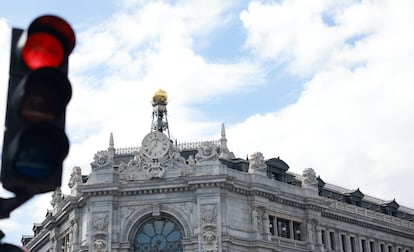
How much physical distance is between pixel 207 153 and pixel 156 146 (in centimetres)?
393

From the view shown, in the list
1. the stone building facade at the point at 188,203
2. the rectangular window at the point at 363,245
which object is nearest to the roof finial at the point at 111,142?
the stone building facade at the point at 188,203

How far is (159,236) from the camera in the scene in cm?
5216

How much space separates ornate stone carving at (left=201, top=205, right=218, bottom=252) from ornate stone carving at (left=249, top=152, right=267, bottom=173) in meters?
5.63

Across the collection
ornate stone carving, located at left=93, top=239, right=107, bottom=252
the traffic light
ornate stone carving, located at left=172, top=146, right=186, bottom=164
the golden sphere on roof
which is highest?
the golden sphere on roof

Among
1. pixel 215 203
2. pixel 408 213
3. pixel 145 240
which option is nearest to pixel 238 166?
pixel 215 203

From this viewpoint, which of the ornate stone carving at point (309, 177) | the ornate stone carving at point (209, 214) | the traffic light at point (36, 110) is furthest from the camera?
the ornate stone carving at point (309, 177)

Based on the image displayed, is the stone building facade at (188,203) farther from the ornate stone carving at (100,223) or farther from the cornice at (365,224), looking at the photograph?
the cornice at (365,224)

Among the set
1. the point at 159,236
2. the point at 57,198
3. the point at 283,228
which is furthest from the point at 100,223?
the point at 283,228

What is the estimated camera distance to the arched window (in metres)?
51.7

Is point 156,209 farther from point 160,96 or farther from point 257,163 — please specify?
point 160,96

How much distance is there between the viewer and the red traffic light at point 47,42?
3949 millimetres

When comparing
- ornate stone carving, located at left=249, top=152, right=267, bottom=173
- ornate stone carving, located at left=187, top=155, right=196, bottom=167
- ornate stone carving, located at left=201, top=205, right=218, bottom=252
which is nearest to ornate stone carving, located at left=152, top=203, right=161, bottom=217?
ornate stone carving, located at left=201, top=205, right=218, bottom=252

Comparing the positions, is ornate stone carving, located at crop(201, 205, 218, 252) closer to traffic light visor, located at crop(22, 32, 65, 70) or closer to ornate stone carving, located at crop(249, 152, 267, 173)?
ornate stone carving, located at crop(249, 152, 267, 173)

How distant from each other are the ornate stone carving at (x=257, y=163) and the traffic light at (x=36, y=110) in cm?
5166
